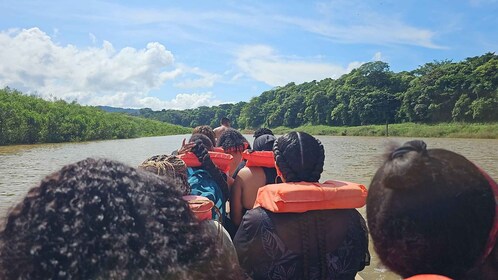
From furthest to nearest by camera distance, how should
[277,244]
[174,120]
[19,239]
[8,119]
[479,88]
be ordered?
[174,120]
[479,88]
[8,119]
[277,244]
[19,239]

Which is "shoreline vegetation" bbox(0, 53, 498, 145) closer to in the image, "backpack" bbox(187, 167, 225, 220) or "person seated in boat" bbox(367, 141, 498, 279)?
"backpack" bbox(187, 167, 225, 220)

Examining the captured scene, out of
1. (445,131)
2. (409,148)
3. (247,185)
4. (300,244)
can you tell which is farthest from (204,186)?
(445,131)

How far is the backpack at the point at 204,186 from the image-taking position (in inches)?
119

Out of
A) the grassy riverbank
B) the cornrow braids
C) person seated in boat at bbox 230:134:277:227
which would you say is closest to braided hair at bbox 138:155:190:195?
the cornrow braids

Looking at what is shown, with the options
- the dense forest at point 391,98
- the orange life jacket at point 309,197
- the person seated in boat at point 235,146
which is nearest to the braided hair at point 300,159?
the orange life jacket at point 309,197

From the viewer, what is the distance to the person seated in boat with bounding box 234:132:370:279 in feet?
7.15

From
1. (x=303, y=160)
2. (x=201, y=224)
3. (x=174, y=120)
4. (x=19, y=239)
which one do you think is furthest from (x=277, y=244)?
(x=174, y=120)

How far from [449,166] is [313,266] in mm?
1242

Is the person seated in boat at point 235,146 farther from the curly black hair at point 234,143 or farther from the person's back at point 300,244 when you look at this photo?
the person's back at point 300,244

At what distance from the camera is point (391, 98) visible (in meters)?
51.5

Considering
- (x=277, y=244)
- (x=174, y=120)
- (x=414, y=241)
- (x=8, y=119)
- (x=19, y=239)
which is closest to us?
(x=19, y=239)

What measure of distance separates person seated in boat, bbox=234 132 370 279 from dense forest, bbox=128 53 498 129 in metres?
37.7

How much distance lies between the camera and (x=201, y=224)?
0.85 meters

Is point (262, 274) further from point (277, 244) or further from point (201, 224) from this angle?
point (201, 224)
